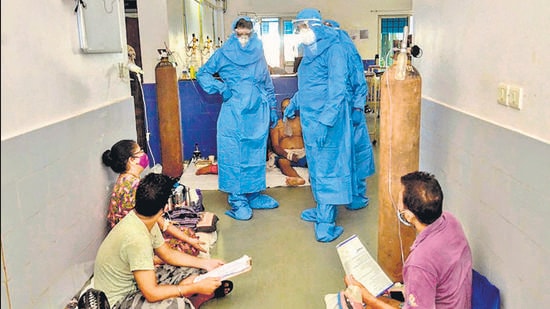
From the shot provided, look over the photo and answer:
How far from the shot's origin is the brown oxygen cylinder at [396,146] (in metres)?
2.51

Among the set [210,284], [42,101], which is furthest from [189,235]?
[42,101]

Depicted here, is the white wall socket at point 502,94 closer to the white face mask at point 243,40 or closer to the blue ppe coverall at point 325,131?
the blue ppe coverall at point 325,131

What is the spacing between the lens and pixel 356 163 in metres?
4.01

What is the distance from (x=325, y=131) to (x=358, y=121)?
478mm

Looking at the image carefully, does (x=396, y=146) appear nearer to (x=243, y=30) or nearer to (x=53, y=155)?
(x=53, y=155)

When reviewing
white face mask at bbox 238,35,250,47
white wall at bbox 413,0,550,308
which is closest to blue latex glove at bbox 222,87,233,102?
white face mask at bbox 238,35,250,47

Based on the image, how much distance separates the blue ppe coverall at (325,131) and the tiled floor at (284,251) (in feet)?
0.74

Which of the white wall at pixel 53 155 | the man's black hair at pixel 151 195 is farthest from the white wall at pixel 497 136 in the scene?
the white wall at pixel 53 155

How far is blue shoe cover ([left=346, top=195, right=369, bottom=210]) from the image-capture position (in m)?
4.15

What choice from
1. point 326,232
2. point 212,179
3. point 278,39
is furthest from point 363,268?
point 278,39

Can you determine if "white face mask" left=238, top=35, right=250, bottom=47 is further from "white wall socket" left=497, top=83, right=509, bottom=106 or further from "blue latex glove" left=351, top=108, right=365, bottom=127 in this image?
"white wall socket" left=497, top=83, right=509, bottom=106

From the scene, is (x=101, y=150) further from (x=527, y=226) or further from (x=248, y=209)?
(x=527, y=226)

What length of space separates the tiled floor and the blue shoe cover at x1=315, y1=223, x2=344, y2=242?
36 mm

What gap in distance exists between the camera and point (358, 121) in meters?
3.82
